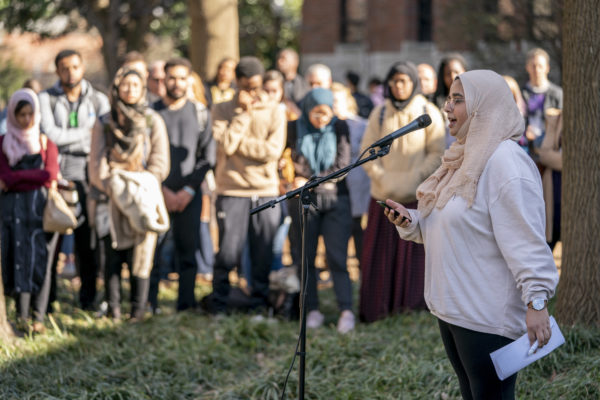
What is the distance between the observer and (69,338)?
21.8ft

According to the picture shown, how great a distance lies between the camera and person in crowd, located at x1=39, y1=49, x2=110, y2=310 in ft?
25.6

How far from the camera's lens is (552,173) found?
7.64 meters

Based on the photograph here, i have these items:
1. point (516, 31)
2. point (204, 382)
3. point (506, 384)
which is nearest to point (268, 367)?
point (204, 382)

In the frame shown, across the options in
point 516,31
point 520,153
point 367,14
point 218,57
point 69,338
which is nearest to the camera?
point 520,153

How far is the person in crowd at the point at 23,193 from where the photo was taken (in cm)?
679

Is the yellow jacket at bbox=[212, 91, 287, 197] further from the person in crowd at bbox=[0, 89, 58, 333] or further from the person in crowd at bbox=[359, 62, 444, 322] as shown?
the person in crowd at bbox=[0, 89, 58, 333]

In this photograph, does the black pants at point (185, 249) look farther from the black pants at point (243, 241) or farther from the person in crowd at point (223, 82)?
the person in crowd at point (223, 82)

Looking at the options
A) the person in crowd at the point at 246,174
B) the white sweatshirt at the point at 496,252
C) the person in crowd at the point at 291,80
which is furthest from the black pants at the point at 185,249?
the white sweatshirt at the point at 496,252

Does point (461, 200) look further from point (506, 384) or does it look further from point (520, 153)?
point (506, 384)

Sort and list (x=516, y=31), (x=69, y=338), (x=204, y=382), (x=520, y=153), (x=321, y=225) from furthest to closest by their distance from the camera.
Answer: (x=516, y=31) → (x=321, y=225) → (x=69, y=338) → (x=204, y=382) → (x=520, y=153)

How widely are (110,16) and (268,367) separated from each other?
13.9 m

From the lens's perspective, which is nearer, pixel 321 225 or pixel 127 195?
pixel 127 195

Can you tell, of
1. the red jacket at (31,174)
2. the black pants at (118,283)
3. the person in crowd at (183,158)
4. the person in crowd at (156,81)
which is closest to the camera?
the red jacket at (31,174)

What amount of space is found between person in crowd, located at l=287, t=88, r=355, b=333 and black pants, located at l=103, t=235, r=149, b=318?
1.44 meters
